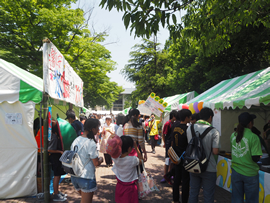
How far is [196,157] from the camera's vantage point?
10.6ft

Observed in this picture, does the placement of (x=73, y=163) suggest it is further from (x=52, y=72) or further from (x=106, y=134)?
(x=106, y=134)

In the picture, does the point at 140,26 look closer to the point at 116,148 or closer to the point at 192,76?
the point at 116,148

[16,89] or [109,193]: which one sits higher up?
[16,89]

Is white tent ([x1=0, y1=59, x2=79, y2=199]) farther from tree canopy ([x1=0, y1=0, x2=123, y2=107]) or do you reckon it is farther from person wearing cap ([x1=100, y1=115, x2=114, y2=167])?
tree canopy ([x1=0, y1=0, x2=123, y2=107])

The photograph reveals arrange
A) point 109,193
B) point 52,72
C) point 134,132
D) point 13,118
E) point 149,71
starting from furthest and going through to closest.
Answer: point 149,71 < point 109,193 < point 134,132 < point 13,118 < point 52,72

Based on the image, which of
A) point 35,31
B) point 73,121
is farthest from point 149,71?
point 73,121

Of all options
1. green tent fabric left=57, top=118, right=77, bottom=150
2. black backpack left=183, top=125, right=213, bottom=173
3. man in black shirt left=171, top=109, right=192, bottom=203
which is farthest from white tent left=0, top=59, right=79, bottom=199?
black backpack left=183, top=125, right=213, bottom=173

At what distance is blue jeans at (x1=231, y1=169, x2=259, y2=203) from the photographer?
3.21 metres

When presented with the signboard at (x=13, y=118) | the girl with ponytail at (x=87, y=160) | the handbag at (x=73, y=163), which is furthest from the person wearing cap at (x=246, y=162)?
the signboard at (x=13, y=118)

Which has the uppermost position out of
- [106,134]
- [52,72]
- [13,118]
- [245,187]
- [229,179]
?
[52,72]

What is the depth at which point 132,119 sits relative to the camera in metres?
5.01

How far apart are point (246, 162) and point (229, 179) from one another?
2.15 meters

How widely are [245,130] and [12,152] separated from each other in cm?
473

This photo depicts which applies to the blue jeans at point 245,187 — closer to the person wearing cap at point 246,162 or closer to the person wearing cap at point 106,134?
the person wearing cap at point 246,162
